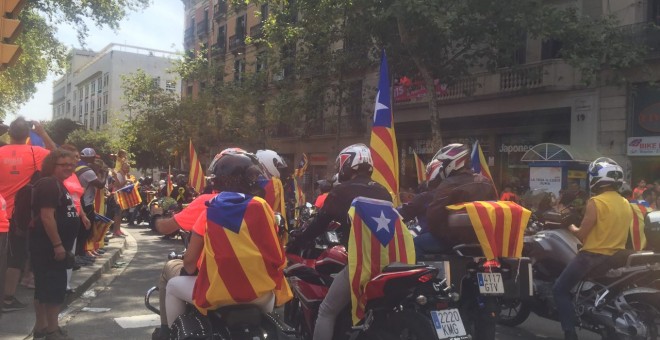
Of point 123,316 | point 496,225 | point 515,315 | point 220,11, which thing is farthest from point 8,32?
point 220,11

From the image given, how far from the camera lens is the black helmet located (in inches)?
145

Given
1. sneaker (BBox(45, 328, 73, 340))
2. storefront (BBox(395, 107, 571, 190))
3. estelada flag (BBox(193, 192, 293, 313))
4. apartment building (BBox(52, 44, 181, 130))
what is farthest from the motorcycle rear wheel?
apartment building (BBox(52, 44, 181, 130))

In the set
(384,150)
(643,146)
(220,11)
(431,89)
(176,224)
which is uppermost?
(220,11)

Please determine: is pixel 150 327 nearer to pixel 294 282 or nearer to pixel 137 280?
pixel 294 282

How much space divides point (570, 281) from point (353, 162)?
8.03 feet

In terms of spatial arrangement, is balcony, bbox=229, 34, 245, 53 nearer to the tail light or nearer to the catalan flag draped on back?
the catalan flag draped on back

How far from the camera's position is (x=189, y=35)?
157 ft

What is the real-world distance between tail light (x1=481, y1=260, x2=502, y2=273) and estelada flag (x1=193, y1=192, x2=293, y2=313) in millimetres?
1803

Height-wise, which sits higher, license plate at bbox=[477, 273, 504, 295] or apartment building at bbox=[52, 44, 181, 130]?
apartment building at bbox=[52, 44, 181, 130]

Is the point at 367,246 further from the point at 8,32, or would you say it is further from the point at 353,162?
the point at 8,32

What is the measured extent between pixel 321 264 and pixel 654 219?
3.78 meters

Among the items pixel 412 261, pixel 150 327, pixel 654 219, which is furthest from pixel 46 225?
pixel 654 219

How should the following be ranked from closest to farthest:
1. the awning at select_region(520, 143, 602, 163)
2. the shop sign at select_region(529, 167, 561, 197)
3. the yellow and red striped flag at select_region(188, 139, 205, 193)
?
the yellow and red striped flag at select_region(188, 139, 205, 193) → the shop sign at select_region(529, 167, 561, 197) → the awning at select_region(520, 143, 602, 163)

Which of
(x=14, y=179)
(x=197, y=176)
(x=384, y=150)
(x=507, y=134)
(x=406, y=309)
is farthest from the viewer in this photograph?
(x=507, y=134)
